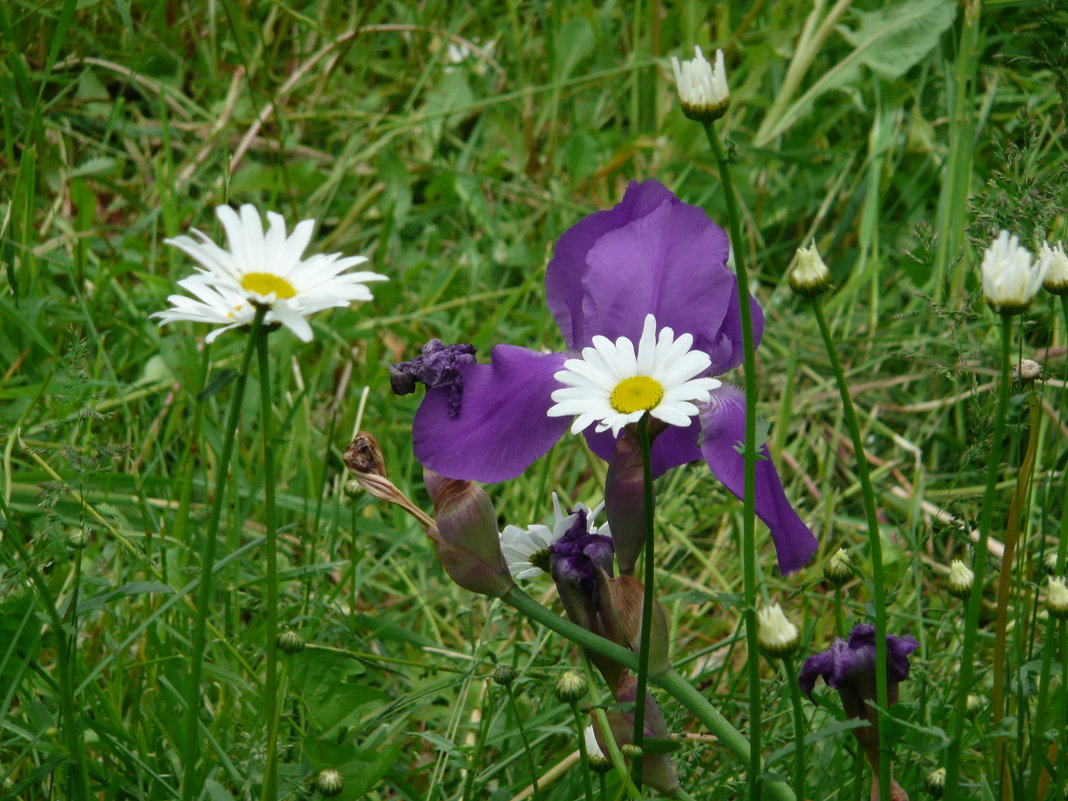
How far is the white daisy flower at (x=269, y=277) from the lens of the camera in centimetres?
71

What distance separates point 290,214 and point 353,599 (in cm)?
107

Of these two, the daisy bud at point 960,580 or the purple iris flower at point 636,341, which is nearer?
the daisy bud at point 960,580

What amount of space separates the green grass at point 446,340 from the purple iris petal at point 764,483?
0.08 metres

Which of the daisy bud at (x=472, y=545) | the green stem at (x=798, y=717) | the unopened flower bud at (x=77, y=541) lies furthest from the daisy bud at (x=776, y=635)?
the unopened flower bud at (x=77, y=541)

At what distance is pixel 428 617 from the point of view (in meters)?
1.52

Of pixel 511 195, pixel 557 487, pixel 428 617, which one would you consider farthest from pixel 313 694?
pixel 511 195

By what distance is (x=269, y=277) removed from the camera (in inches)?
29.4

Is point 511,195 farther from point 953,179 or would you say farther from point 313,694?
point 313,694

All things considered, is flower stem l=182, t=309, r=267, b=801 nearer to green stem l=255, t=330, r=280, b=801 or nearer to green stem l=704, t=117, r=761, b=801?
green stem l=255, t=330, r=280, b=801

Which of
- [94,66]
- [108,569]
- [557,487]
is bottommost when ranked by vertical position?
[108,569]

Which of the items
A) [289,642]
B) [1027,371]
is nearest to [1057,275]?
[1027,371]

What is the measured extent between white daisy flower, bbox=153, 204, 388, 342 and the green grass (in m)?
0.06

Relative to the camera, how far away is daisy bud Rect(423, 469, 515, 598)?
92cm

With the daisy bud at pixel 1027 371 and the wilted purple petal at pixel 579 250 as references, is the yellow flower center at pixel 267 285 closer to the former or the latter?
the wilted purple petal at pixel 579 250
